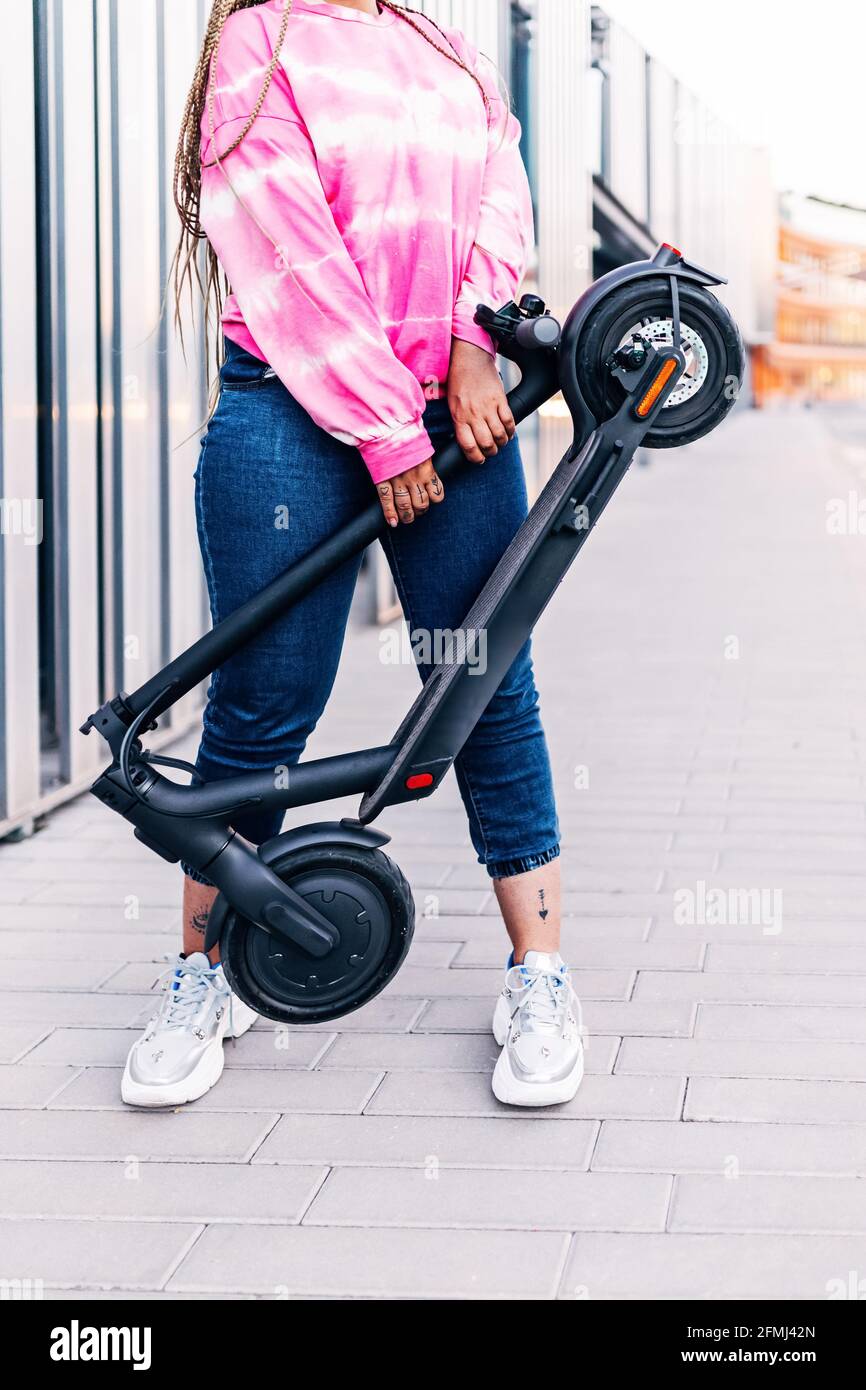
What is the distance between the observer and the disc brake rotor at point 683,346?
2.22 metres

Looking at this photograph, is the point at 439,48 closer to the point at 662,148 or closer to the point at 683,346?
Result: the point at 683,346

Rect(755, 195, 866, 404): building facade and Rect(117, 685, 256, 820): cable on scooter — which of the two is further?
Rect(755, 195, 866, 404): building facade

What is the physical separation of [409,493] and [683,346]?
411 millimetres

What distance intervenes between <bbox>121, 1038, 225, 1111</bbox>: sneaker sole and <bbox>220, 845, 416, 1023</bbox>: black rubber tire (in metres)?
0.18

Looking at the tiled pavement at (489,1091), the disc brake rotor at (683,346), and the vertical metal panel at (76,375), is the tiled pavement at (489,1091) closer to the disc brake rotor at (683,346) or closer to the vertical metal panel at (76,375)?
the vertical metal panel at (76,375)

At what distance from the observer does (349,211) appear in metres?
2.17

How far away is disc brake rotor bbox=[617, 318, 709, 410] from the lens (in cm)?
222

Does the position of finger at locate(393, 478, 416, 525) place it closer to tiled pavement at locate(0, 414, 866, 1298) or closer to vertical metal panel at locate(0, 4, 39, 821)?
tiled pavement at locate(0, 414, 866, 1298)

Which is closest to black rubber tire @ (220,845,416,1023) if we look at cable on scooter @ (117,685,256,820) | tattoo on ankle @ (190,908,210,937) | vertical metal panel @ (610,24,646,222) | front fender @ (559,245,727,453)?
cable on scooter @ (117,685,256,820)

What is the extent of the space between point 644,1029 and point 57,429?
2220 millimetres

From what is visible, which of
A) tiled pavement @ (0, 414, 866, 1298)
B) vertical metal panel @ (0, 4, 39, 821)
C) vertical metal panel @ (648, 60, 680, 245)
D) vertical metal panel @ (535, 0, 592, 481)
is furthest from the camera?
vertical metal panel @ (648, 60, 680, 245)

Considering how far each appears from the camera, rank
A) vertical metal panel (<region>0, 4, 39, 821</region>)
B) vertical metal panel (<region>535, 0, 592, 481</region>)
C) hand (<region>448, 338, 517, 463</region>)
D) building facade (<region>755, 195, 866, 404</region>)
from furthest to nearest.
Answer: building facade (<region>755, 195, 866, 404</region>) < vertical metal panel (<region>535, 0, 592, 481</region>) < vertical metal panel (<region>0, 4, 39, 821</region>) < hand (<region>448, 338, 517, 463</region>)

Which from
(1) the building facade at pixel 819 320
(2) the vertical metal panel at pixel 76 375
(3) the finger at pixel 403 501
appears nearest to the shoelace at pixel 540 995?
(3) the finger at pixel 403 501
